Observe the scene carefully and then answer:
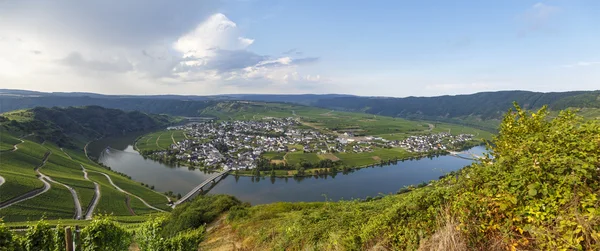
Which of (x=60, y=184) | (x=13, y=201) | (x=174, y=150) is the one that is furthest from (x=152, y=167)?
(x=13, y=201)

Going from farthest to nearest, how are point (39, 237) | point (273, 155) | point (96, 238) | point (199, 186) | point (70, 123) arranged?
1. point (70, 123)
2. point (273, 155)
3. point (199, 186)
4. point (96, 238)
5. point (39, 237)

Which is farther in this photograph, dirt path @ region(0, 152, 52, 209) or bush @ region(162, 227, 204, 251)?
dirt path @ region(0, 152, 52, 209)

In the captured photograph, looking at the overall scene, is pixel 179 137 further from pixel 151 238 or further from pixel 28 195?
pixel 151 238

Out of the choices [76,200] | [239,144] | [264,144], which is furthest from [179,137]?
[76,200]

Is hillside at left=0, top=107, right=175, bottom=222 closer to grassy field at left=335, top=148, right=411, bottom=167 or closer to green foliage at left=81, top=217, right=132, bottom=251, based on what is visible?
green foliage at left=81, top=217, right=132, bottom=251

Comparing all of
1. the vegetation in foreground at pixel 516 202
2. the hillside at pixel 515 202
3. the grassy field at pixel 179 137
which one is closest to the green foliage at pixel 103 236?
the hillside at pixel 515 202

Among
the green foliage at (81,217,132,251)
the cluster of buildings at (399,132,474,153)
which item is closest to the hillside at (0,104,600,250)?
the green foliage at (81,217,132,251)

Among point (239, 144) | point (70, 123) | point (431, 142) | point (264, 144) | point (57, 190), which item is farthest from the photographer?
point (70, 123)
